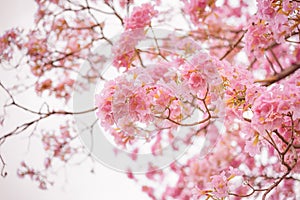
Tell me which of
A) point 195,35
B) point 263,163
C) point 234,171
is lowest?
point 234,171

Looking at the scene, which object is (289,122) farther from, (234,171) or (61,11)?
(61,11)

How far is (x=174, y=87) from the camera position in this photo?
80cm

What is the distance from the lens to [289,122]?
788mm

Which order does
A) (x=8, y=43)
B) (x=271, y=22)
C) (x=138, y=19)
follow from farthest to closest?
(x=8, y=43)
(x=138, y=19)
(x=271, y=22)

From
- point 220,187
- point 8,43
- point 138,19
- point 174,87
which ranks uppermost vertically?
point 8,43

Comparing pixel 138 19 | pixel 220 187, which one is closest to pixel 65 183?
pixel 138 19

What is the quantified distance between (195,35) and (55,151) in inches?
30.7

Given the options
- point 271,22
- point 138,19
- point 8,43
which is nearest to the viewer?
point 271,22

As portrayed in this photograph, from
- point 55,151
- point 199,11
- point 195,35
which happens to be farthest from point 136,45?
point 55,151

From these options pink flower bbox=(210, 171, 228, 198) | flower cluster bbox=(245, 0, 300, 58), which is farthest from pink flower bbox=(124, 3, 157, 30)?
pink flower bbox=(210, 171, 228, 198)

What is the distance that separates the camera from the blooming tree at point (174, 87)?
0.77 m

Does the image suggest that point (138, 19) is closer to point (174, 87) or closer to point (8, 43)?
point (174, 87)

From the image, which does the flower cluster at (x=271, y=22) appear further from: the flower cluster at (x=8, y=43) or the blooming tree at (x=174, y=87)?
the flower cluster at (x=8, y=43)

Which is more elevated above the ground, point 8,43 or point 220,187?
point 8,43
